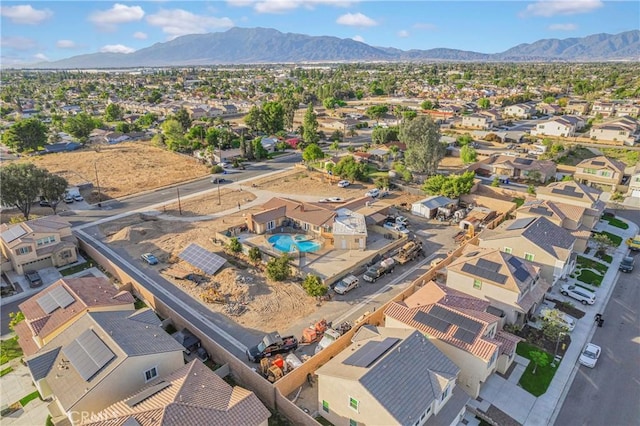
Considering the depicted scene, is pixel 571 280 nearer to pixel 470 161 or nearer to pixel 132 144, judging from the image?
pixel 470 161

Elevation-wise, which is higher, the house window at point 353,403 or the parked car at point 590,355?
the house window at point 353,403

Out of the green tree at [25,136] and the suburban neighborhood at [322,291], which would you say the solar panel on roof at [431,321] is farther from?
the green tree at [25,136]

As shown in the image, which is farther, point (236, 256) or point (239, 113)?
point (239, 113)

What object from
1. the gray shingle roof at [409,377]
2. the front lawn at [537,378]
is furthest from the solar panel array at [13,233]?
the front lawn at [537,378]

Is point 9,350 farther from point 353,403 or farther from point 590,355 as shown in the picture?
point 590,355

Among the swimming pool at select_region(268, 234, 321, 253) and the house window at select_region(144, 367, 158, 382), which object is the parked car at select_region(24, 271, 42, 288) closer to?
the house window at select_region(144, 367, 158, 382)

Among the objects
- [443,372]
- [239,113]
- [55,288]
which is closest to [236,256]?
[55,288]

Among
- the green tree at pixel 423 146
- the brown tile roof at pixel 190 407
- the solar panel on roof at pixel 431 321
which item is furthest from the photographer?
the green tree at pixel 423 146
